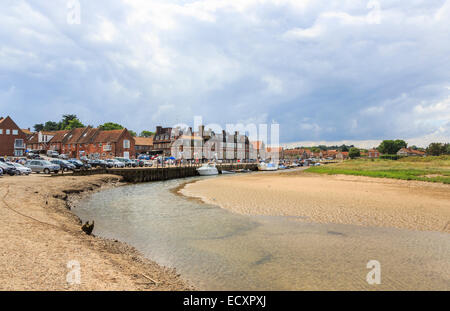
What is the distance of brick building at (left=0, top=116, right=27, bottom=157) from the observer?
2923 inches

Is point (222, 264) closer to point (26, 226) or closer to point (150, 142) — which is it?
point (26, 226)

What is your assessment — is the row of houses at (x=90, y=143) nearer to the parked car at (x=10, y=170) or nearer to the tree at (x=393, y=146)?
the parked car at (x=10, y=170)

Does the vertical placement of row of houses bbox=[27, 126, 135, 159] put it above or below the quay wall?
above

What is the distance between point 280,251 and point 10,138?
92010 millimetres

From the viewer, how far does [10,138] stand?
249 feet

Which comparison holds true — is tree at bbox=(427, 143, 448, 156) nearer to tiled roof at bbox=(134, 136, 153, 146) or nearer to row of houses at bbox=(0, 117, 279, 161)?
row of houses at bbox=(0, 117, 279, 161)

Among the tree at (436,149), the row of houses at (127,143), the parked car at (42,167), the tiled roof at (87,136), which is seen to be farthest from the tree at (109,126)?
the tree at (436,149)

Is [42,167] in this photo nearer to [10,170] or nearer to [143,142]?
[10,170]

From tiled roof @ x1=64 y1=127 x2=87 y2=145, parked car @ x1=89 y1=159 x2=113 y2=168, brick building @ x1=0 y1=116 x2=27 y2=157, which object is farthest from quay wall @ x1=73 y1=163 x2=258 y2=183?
tiled roof @ x1=64 y1=127 x2=87 y2=145

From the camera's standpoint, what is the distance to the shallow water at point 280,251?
25.0ft

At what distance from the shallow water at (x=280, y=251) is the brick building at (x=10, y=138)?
262 feet

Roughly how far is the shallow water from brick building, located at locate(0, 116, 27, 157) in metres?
79.7
